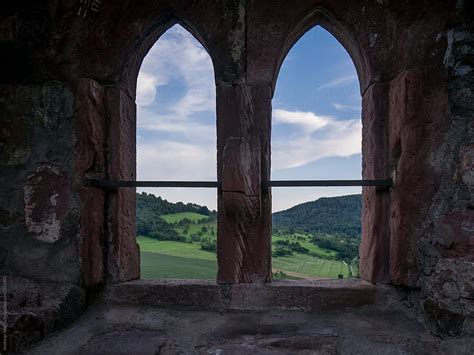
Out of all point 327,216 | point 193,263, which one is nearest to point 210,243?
point 193,263

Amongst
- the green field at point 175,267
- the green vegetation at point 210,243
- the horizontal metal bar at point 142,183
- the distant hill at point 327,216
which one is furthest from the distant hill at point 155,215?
the horizontal metal bar at point 142,183

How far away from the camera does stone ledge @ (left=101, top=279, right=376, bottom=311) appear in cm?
185

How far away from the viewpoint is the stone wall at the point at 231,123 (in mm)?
1740

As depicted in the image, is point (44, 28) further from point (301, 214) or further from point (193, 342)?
point (301, 214)

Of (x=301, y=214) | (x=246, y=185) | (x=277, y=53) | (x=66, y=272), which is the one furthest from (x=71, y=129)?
(x=301, y=214)

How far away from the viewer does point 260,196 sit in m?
1.85

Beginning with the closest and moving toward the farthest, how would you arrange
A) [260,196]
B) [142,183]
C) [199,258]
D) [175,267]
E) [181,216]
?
[260,196] → [142,183] → [175,267] → [199,258] → [181,216]

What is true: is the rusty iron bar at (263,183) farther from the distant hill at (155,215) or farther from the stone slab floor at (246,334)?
the distant hill at (155,215)

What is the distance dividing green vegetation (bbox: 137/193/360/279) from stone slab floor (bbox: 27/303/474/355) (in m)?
0.59

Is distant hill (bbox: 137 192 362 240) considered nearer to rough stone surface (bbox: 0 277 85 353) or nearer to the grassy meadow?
the grassy meadow

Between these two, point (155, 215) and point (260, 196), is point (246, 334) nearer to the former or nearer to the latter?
point (260, 196)

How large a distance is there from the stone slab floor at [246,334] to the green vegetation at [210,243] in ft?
1.95

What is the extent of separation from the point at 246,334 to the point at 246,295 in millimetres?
244

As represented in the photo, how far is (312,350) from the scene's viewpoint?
61.9 inches
